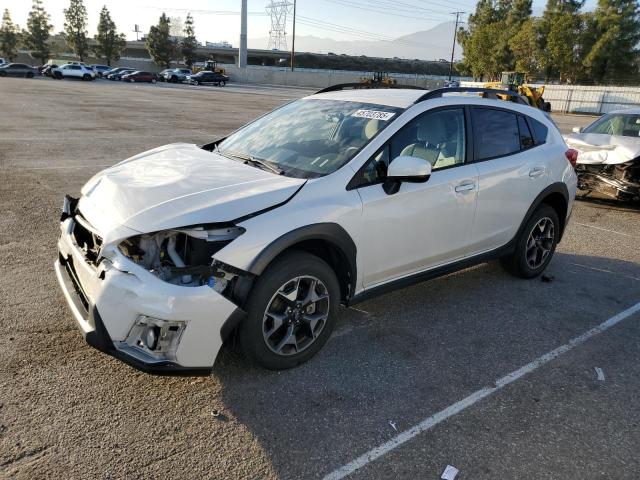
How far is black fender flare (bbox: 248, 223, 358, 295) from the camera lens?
9.82ft

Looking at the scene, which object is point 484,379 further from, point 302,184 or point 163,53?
point 163,53

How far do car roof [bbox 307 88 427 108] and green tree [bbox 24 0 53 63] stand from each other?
8950 centimetres

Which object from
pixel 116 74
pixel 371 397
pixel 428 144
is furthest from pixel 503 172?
Result: pixel 116 74

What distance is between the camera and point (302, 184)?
132 inches

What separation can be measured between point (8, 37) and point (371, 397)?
95.7 meters

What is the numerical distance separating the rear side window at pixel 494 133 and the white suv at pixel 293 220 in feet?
0.05

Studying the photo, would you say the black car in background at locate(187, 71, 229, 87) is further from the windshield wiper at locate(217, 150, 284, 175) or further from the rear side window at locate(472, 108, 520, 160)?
the windshield wiper at locate(217, 150, 284, 175)

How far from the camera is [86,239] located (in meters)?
3.37

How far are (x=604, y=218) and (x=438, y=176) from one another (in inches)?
206

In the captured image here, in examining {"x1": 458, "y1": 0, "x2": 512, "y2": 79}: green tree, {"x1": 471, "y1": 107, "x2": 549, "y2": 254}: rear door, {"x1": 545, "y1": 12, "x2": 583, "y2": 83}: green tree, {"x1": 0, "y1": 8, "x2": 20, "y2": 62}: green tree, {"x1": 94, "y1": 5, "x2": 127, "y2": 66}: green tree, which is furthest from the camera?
{"x1": 94, "y1": 5, "x2": 127, "y2": 66}: green tree

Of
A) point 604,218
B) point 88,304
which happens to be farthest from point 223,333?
point 604,218

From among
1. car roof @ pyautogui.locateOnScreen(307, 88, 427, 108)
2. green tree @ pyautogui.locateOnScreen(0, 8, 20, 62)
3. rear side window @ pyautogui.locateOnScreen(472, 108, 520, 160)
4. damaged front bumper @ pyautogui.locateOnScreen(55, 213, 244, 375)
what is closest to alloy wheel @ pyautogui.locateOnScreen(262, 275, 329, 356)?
damaged front bumper @ pyautogui.locateOnScreen(55, 213, 244, 375)

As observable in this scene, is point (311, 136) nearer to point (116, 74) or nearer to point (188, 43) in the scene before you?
point (116, 74)

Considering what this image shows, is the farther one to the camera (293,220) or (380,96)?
(380,96)
